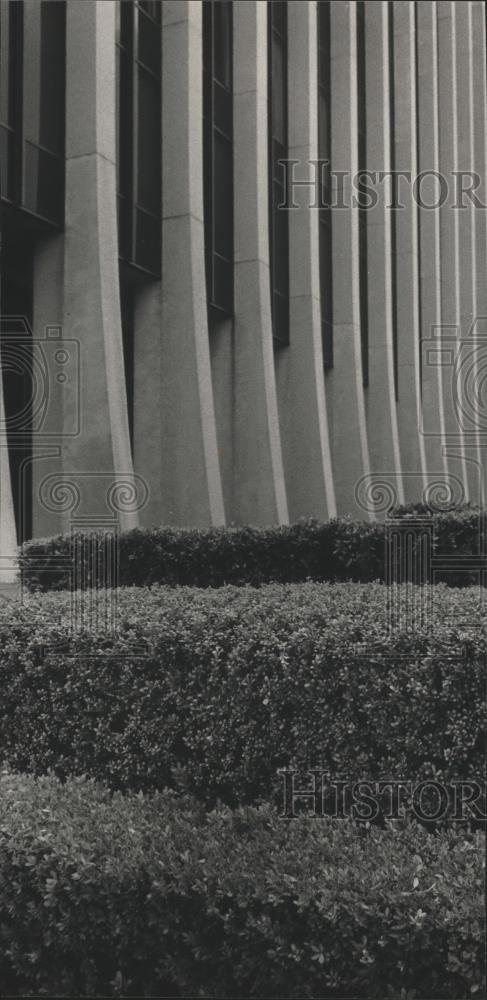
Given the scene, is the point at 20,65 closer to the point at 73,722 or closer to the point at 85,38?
the point at 85,38

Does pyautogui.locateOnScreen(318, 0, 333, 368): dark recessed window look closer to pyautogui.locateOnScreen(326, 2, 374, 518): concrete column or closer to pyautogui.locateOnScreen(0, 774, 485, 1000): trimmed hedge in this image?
pyautogui.locateOnScreen(326, 2, 374, 518): concrete column

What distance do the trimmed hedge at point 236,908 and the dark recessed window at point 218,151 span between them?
50.6 feet

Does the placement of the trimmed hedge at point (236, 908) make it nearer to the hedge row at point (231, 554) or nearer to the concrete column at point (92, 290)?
the hedge row at point (231, 554)

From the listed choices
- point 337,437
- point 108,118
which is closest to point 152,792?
point 108,118

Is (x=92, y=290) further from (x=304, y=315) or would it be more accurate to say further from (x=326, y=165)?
(x=326, y=165)

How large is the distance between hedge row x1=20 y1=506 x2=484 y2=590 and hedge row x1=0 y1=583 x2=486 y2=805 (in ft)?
11.7

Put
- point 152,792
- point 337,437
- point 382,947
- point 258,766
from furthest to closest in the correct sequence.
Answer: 1. point 337,437
2. point 152,792
3. point 258,766
4. point 382,947

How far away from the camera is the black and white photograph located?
10.4 ft

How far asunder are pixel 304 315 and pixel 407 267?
10.4 m

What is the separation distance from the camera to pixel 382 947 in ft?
9.53

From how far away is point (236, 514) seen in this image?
61.8 ft

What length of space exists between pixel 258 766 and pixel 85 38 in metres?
12.4

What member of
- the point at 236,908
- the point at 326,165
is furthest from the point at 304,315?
the point at 236,908

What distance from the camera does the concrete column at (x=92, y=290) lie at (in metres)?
13.1
